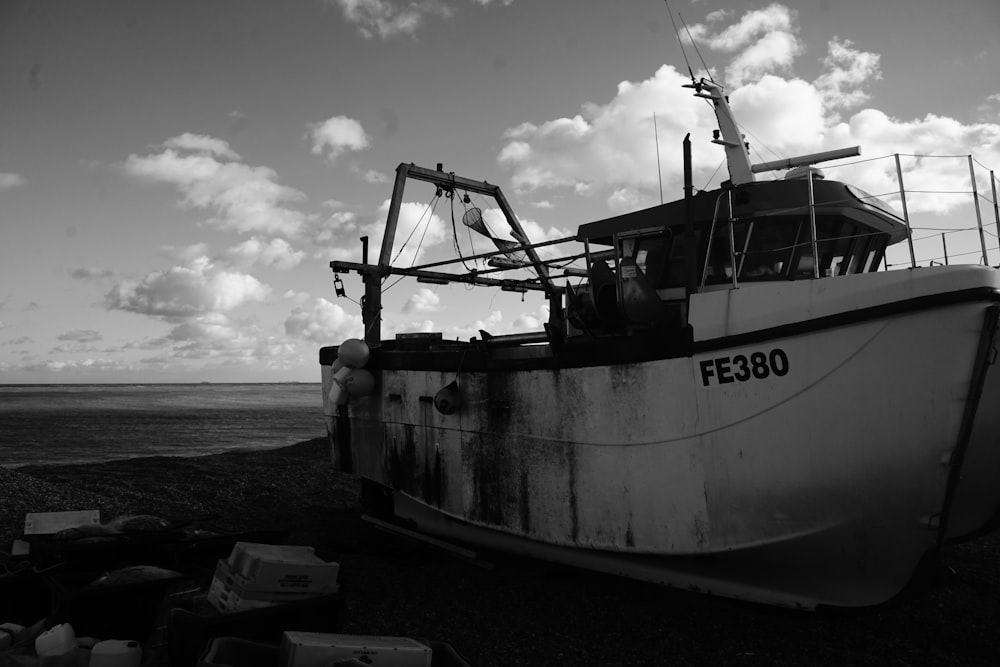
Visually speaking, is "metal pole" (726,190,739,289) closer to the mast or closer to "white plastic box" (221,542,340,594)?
the mast

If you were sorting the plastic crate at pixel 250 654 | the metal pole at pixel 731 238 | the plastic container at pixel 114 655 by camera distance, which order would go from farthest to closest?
the metal pole at pixel 731 238
the plastic container at pixel 114 655
the plastic crate at pixel 250 654

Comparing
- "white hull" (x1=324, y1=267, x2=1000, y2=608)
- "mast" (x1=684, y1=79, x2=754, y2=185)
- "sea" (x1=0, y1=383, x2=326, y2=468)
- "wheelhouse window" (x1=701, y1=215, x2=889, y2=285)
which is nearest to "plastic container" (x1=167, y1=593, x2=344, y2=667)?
"white hull" (x1=324, y1=267, x2=1000, y2=608)

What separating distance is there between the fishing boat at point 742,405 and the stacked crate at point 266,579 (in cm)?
302

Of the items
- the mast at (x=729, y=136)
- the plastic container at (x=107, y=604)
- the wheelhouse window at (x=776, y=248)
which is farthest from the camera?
the mast at (x=729, y=136)

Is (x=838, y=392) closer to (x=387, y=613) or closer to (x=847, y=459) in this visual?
(x=847, y=459)

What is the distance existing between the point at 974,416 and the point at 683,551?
271 cm

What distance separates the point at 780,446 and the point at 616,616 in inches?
92.4

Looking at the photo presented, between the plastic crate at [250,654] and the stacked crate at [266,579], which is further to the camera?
the stacked crate at [266,579]

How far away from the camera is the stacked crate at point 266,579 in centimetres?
461

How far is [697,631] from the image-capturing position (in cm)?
570

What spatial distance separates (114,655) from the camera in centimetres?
384

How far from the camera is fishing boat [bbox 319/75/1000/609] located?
5.00 meters

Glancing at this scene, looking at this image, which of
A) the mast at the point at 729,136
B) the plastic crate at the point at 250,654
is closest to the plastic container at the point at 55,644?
the plastic crate at the point at 250,654

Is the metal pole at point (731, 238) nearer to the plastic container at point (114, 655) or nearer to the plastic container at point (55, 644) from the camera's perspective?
the plastic container at point (114, 655)
